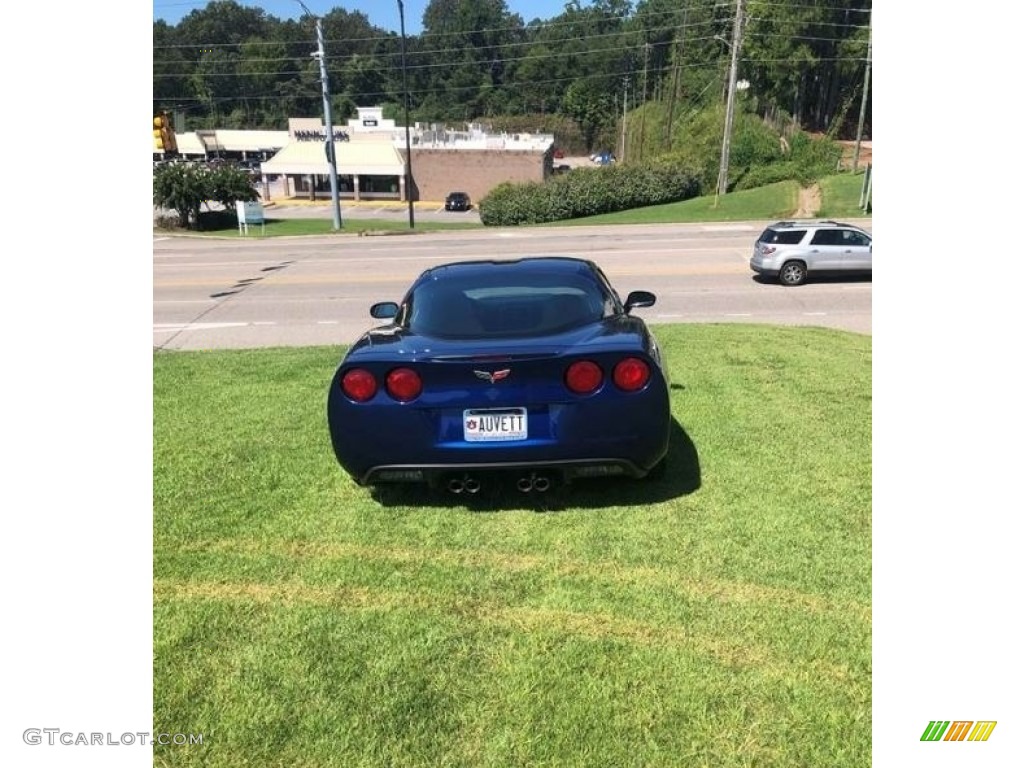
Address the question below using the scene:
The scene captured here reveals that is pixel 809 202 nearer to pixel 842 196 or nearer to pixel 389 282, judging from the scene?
pixel 842 196

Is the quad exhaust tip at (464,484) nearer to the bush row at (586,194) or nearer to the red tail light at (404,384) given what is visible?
the red tail light at (404,384)

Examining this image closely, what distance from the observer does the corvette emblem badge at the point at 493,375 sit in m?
3.33

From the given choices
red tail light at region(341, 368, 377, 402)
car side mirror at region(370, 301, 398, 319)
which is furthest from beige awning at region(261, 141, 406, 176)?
red tail light at region(341, 368, 377, 402)

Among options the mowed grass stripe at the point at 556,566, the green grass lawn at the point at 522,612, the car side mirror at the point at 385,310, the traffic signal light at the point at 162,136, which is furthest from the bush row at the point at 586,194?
the mowed grass stripe at the point at 556,566

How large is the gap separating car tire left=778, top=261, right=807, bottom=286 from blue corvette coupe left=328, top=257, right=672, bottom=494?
11.9 meters

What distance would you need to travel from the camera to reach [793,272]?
47.4 feet

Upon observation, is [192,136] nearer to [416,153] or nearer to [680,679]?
[416,153]

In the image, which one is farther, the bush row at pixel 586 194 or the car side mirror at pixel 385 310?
the bush row at pixel 586 194

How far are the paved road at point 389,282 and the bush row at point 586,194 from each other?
9316mm

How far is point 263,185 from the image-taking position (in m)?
64.5

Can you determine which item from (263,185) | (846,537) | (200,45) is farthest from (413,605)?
(263,185)

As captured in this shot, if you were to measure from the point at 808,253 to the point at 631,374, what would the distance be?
12413mm

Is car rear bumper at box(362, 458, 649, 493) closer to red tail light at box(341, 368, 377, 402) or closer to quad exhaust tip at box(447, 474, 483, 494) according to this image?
quad exhaust tip at box(447, 474, 483, 494)

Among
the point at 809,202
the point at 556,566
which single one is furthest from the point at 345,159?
the point at 556,566
